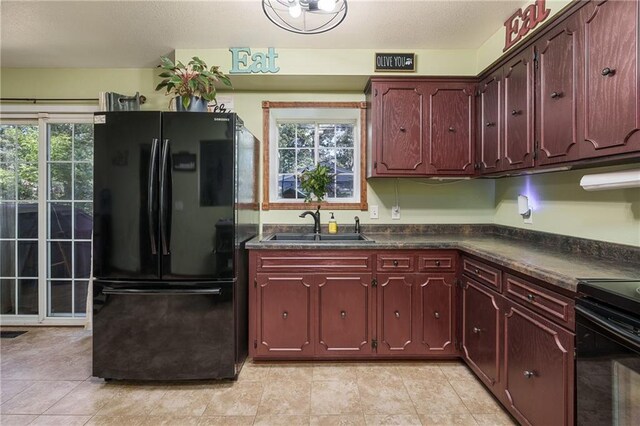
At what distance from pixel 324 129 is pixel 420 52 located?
106 cm

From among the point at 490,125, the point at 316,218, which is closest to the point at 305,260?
the point at 316,218

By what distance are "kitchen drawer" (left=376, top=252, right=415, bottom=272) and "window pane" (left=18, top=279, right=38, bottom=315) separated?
11.3 ft

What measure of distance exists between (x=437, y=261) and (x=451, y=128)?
3.60ft

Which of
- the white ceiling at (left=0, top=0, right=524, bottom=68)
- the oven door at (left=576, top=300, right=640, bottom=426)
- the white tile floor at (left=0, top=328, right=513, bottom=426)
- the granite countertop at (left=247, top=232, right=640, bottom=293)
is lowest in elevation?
the white tile floor at (left=0, top=328, right=513, bottom=426)

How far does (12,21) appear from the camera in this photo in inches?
90.4

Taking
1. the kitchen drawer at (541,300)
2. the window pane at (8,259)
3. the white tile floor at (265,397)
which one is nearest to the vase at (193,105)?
the white tile floor at (265,397)

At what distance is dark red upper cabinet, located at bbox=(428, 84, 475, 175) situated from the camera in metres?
2.57

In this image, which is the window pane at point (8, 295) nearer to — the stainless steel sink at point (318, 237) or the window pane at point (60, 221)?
the window pane at point (60, 221)

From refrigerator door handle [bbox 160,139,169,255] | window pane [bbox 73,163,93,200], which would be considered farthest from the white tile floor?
window pane [bbox 73,163,93,200]

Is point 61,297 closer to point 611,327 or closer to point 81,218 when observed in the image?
point 81,218

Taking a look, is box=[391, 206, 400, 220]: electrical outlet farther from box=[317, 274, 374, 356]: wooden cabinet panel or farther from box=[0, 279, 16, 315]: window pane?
box=[0, 279, 16, 315]: window pane

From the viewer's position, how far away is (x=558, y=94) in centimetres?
168

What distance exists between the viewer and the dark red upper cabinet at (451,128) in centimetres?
257

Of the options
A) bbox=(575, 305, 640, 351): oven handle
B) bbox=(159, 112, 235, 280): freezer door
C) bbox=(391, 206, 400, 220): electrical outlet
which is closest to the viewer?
bbox=(575, 305, 640, 351): oven handle
